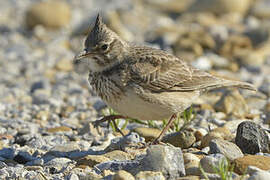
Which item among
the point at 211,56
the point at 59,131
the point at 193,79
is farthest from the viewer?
the point at 211,56

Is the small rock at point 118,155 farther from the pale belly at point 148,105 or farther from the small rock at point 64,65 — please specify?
the small rock at point 64,65

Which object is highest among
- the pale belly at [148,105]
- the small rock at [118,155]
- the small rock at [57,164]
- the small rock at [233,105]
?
the small rock at [233,105]

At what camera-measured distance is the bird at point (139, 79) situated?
612 centimetres

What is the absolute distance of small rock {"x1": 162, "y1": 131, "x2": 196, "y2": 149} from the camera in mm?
6324

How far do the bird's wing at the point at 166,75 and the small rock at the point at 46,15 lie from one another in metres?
7.92

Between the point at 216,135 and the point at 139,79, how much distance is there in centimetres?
110

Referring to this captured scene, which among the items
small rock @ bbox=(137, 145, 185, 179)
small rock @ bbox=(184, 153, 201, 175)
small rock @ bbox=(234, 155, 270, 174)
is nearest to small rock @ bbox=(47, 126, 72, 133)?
small rock @ bbox=(184, 153, 201, 175)

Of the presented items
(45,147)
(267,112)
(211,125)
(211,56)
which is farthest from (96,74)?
(211,56)

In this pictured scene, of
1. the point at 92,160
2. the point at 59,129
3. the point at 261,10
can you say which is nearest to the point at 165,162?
the point at 92,160

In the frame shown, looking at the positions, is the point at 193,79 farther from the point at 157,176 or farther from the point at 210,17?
the point at 210,17

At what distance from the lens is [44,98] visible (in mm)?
9172

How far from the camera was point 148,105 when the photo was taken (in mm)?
6129

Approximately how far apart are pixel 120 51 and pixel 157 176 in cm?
225

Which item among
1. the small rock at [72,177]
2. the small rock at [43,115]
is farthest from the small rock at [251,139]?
the small rock at [43,115]
